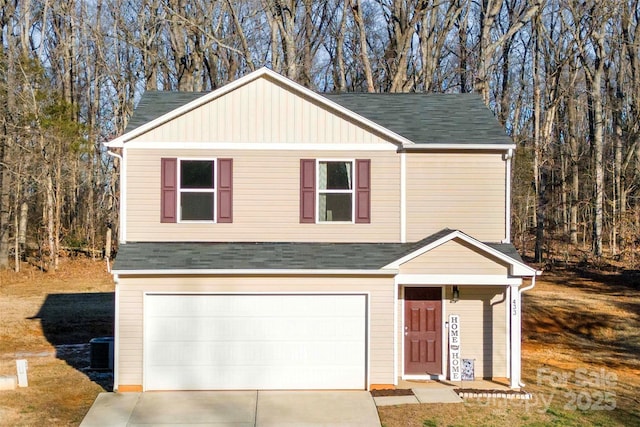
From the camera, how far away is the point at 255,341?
45.5 feet

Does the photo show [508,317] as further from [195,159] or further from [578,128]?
[578,128]

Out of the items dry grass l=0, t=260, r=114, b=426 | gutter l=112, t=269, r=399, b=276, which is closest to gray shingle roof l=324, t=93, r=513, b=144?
gutter l=112, t=269, r=399, b=276

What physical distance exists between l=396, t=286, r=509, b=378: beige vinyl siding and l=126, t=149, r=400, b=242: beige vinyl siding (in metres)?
1.81

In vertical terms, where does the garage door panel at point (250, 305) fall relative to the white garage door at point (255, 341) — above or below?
above

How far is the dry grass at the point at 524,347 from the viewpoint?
12305 mm

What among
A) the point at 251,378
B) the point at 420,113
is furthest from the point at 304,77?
the point at 251,378

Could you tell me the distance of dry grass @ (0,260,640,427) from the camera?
484 inches

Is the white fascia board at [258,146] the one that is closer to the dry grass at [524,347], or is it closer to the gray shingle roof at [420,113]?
the gray shingle roof at [420,113]

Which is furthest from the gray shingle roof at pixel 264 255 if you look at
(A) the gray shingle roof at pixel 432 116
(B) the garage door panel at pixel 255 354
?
→ (A) the gray shingle roof at pixel 432 116

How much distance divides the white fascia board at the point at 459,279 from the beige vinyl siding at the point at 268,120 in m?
3.05

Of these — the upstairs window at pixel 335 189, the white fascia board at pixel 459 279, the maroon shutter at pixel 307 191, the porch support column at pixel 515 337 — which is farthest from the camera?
the upstairs window at pixel 335 189

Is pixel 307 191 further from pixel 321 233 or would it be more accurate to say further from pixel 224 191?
pixel 224 191

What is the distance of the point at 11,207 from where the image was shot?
105ft

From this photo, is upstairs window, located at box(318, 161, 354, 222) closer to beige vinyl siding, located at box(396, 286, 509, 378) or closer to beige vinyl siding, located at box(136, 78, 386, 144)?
beige vinyl siding, located at box(136, 78, 386, 144)
